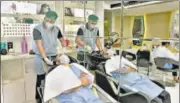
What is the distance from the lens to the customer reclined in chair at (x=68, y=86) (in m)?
1.75

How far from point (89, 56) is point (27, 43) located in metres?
1.02

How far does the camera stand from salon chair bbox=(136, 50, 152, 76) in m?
3.06

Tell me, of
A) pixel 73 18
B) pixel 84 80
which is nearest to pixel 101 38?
pixel 73 18

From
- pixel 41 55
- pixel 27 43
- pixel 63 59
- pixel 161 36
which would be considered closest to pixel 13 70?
pixel 27 43

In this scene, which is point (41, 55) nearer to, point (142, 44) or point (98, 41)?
point (98, 41)

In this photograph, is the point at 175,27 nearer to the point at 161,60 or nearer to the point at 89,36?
the point at 161,60

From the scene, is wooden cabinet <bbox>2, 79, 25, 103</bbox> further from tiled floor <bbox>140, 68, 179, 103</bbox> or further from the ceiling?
tiled floor <bbox>140, 68, 179, 103</bbox>

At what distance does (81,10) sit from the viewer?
308 cm

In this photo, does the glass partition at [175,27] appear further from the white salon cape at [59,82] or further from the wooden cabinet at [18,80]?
the wooden cabinet at [18,80]

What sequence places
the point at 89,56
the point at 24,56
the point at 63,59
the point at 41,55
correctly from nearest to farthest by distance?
the point at 63,59 < the point at 41,55 < the point at 24,56 < the point at 89,56

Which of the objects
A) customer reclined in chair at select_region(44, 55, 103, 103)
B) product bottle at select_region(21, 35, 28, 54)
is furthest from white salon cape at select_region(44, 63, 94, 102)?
product bottle at select_region(21, 35, 28, 54)

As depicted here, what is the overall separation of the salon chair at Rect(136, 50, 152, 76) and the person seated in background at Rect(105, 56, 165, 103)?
0.65 metres

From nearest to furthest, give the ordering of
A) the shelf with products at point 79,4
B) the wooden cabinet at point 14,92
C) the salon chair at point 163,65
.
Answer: the wooden cabinet at point 14,92 → the shelf with products at point 79,4 → the salon chair at point 163,65

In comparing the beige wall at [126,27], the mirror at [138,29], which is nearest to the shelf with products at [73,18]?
the beige wall at [126,27]
